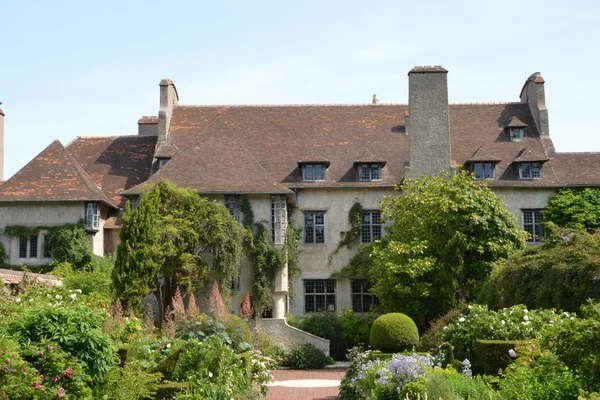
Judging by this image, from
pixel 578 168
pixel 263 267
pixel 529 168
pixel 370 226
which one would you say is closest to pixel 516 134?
pixel 529 168

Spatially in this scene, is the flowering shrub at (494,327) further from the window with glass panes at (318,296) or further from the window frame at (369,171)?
the window frame at (369,171)

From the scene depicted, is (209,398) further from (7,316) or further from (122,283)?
(122,283)

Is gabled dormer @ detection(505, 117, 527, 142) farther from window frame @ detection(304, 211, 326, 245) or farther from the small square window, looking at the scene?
window frame @ detection(304, 211, 326, 245)

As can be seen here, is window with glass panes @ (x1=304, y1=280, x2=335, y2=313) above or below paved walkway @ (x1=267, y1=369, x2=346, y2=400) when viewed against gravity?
above

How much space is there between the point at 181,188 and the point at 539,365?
17.9m

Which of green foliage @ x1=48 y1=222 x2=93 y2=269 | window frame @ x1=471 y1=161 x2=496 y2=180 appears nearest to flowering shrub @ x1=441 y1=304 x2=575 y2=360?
window frame @ x1=471 y1=161 x2=496 y2=180

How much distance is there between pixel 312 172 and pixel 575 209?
10941 mm

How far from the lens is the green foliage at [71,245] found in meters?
29.7

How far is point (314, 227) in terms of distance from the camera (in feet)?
107

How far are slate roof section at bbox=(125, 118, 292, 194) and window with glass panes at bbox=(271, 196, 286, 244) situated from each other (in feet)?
1.79

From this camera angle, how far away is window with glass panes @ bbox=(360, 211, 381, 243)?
32.7 meters

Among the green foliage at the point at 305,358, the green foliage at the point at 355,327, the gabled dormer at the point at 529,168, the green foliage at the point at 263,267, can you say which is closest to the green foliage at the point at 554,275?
the green foliage at the point at 355,327

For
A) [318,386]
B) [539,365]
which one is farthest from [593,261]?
[318,386]

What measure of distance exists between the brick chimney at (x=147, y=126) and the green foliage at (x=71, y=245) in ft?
29.6
